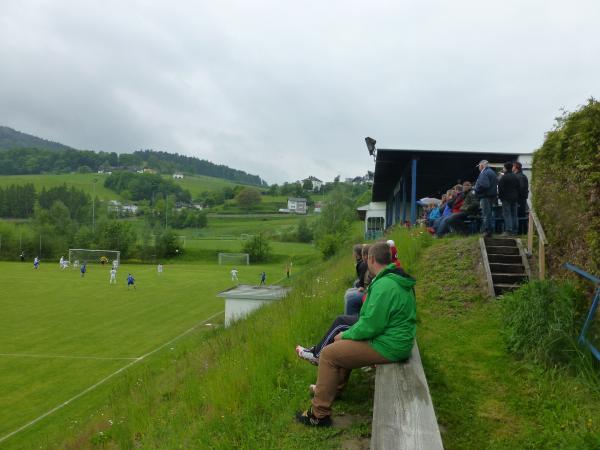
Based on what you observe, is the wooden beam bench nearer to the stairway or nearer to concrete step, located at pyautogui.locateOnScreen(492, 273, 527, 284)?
the stairway

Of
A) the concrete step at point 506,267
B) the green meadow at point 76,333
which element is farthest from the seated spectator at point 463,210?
the green meadow at point 76,333

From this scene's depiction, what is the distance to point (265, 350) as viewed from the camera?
606 centimetres

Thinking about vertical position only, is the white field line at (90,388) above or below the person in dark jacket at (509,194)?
below

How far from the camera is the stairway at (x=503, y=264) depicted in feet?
24.7

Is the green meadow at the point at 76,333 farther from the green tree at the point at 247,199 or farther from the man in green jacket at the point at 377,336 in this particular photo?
the green tree at the point at 247,199

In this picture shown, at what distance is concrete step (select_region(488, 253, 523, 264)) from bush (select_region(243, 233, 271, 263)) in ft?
219

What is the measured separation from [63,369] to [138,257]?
61.6 metres

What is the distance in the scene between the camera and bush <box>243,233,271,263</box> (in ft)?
245

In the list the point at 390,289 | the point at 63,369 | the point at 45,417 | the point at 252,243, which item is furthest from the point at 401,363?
the point at 252,243

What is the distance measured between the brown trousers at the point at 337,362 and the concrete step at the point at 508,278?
179 inches

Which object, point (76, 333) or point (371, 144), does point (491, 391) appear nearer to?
point (371, 144)

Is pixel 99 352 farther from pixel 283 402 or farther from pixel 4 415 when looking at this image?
pixel 283 402

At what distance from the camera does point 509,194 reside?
9.73 meters

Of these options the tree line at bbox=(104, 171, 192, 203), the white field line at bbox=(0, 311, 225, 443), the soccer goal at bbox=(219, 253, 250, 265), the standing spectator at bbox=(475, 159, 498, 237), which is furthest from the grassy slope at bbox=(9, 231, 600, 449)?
the tree line at bbox=(104, 171, 192, 203)
